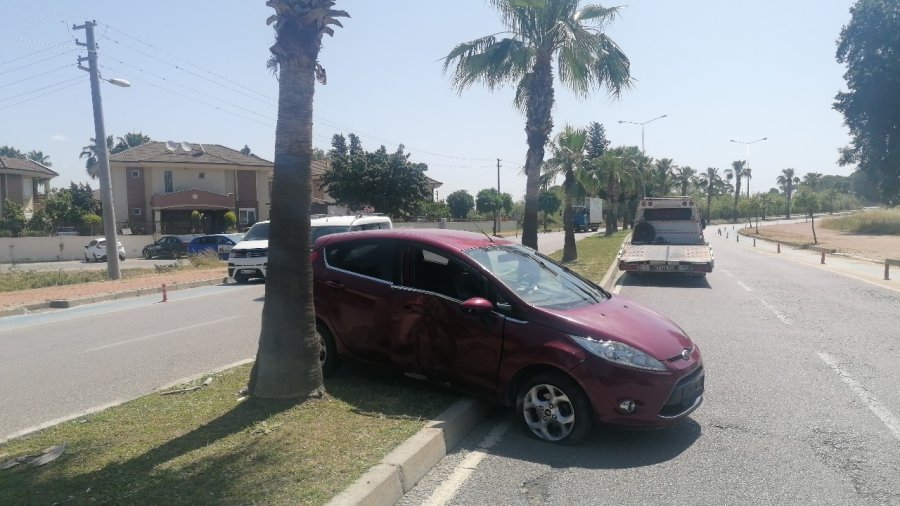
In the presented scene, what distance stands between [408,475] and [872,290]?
15.6 meters

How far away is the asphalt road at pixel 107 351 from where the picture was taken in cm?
725

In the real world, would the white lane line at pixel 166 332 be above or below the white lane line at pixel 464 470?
below

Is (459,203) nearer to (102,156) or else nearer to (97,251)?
(97,251)

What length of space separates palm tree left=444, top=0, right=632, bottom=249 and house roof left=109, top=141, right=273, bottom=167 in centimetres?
3620

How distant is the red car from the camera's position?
5.25 metres

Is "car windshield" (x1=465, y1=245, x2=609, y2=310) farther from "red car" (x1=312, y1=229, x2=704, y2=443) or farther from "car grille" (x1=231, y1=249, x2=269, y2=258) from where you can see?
"car grille" (x1=231, y1=249, x2=269, y2=258)

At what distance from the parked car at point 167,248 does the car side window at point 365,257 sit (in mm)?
35950

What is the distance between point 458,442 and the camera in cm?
550

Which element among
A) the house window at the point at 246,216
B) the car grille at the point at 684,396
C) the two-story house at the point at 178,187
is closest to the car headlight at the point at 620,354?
the car grille at the point at 684,396

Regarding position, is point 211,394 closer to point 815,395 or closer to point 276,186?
point 276,186

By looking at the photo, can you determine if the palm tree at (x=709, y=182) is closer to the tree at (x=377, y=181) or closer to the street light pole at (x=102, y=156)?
the tree at (x=377, y=181)

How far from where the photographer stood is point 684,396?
5.40 m

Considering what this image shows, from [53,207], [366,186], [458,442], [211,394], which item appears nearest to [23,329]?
[211,394]

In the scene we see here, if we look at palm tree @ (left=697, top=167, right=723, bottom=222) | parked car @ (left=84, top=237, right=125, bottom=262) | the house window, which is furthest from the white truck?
palm tree @ (left=697, top=167, right=723, bottom=222)
